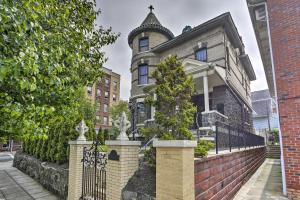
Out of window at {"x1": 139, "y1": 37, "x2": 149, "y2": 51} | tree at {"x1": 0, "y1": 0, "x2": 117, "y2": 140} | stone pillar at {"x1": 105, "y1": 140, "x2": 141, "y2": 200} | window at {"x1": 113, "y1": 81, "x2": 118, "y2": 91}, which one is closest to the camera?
tree at {"x1": 0, "y1": 0, "x2": 117, "y2": 140}

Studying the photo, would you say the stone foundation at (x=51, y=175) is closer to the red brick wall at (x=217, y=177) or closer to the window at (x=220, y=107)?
the red brick wall at (x=217, y=177)

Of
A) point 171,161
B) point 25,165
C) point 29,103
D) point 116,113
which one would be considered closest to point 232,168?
point 171,161

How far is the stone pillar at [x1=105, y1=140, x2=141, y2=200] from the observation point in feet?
12.4

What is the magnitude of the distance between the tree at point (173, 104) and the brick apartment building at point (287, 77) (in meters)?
3.39

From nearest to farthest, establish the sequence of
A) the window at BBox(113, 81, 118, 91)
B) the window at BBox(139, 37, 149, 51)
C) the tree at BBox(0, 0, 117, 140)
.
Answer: the tree at BBox(0, 0, 117, 140) → the window at BBox(139, 37, 149, 51) → the window at BBox(113, 81, 118, 91)

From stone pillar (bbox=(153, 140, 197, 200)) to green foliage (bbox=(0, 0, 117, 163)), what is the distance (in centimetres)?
216

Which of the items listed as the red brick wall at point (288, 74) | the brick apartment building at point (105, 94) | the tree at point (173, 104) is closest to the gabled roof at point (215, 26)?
the red brick wall at point (288, 74)

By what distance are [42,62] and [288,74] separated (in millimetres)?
6341

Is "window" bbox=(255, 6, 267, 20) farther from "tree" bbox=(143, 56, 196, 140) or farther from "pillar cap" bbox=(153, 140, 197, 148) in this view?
"pillar cap" bbox=(153, 140, 197, 148)

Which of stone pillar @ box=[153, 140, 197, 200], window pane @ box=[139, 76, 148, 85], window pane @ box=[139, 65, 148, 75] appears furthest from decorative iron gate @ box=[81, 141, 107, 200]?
window pane @ box=[139, 65, 148, 75]

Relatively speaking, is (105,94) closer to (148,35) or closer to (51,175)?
(148,35)

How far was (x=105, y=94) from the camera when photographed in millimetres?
40688

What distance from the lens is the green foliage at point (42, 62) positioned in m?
2.66

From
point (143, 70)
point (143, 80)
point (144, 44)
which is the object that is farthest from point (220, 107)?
point (144, 44)
